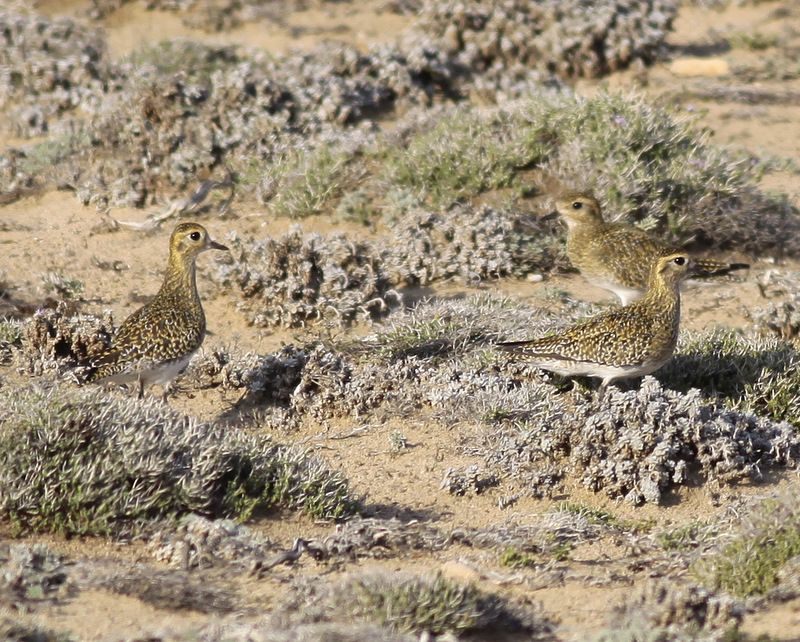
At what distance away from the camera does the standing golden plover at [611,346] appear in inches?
386

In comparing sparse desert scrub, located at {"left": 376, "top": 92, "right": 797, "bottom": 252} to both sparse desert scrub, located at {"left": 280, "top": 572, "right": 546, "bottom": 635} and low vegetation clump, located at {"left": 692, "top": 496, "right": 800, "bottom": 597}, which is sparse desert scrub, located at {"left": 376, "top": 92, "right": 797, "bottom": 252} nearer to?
low vegetation clump, located at {"left": 692, "top": 496, "right": 800, "bottom": 597}

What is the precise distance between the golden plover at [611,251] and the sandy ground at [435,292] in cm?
62

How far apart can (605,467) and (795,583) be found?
2.12m

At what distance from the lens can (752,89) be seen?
17281 mm

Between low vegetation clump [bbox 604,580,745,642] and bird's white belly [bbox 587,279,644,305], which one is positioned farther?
bird's white belly [bbox 587,279,644,305]

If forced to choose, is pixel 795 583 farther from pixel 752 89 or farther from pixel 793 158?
pixel 752 89

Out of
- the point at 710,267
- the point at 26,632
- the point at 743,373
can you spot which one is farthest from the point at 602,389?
the point at 26,632

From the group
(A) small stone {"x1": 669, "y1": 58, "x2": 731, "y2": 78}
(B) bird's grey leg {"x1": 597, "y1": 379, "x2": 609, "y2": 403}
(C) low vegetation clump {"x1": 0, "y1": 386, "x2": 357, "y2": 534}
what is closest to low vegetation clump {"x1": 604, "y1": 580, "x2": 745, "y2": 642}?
(C) low vegetation clump {"x1": 0, "y1": 386, "x2": 357, "y2": 534}

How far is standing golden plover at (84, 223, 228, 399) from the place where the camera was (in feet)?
31.4

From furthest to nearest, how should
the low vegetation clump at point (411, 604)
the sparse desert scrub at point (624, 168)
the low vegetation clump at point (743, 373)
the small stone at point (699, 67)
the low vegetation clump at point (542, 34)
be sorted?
the small stone at point (699, 67), the low vegetation clump at point (542, 34), the sparse desert scrub at point (624, 168), the low vegetation clump at point (743, 373), the low vegetation clump at point (411, 604)

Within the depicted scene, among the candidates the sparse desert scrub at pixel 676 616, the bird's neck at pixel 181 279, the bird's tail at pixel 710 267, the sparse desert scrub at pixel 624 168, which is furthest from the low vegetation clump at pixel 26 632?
the sparse desert scrub at pixel 624 168

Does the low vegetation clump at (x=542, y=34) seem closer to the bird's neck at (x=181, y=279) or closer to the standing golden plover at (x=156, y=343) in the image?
the bird's neck at (x=181, y=279)

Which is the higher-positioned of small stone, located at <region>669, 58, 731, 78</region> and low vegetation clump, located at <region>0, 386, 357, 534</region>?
small stone, located at <region>669, 58, 731, 78</region>

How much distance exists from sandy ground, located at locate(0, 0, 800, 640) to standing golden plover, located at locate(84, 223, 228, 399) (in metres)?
0.51
